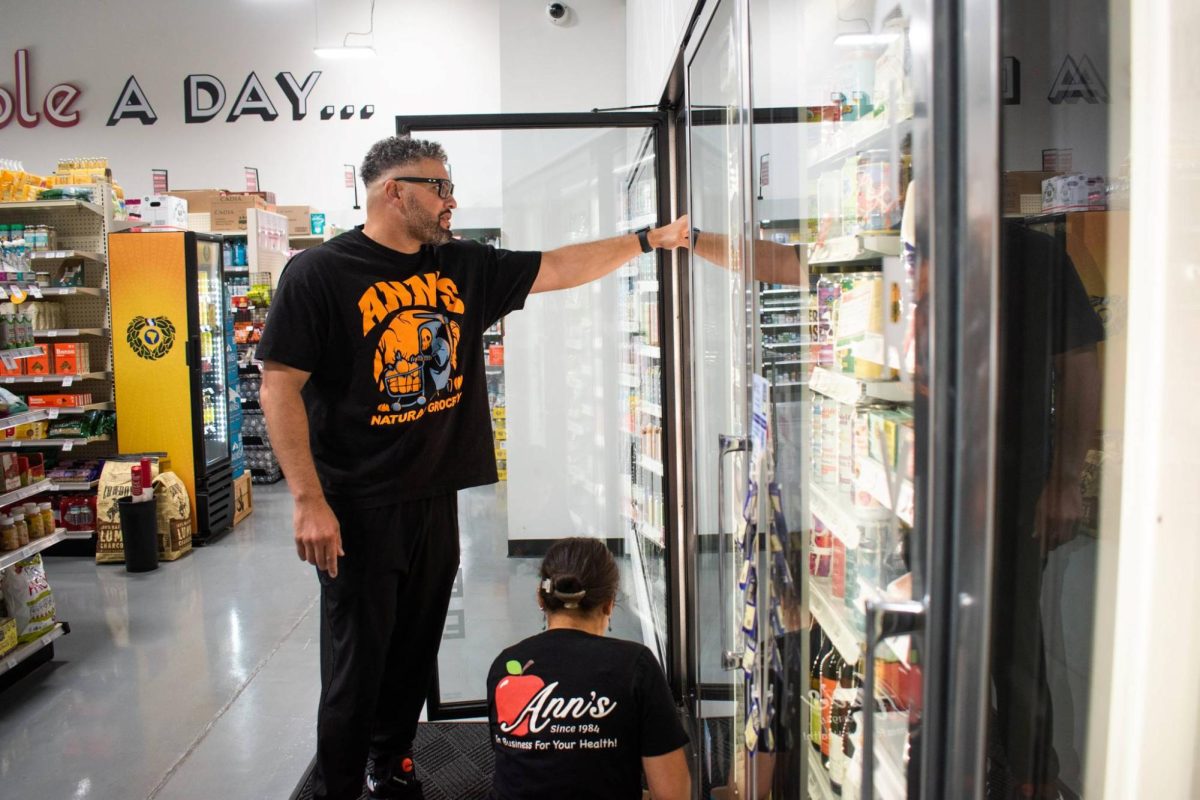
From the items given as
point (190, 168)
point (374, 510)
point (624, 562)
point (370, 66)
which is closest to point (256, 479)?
point (190, 168)

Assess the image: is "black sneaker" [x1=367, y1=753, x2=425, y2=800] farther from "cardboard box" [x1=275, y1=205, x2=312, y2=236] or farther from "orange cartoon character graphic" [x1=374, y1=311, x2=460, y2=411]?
"cardboard box" [x1=275, y1=205, x2=312, y2=236]

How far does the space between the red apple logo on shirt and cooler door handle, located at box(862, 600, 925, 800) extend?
112 centimetres

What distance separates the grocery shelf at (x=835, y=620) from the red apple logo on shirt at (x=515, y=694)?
2.18 feet

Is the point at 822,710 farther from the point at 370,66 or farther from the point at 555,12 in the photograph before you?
the point at 370,66

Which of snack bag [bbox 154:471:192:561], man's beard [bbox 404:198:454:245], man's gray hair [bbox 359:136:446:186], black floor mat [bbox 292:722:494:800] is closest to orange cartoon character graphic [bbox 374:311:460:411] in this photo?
man's beard [bbox 404:198:454:245]

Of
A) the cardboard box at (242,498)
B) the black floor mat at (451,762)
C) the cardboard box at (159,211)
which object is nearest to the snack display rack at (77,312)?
the cardboard box at (159,211)

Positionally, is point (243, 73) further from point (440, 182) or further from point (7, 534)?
point (440, 182)

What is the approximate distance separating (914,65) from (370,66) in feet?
39.5

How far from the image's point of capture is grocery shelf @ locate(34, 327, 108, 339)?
6.61 m

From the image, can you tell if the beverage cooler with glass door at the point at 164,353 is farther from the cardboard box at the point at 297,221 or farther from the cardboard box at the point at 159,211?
the cardboard box at the point at 297,221

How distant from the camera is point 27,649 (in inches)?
161

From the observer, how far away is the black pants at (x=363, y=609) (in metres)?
2.62

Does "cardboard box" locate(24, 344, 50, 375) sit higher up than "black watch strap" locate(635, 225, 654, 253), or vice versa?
"black watch strap" locate(635, 225, 654, 253)

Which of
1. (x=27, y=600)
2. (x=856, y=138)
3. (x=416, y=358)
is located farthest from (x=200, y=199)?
(x=856, y=138)
